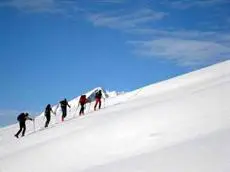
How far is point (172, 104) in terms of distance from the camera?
1739 centimetres

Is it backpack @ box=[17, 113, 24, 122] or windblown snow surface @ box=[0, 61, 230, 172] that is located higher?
backpack @ box=[17, 113, 24, 122]

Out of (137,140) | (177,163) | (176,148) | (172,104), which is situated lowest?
(177,163)

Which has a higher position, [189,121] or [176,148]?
[189,121]

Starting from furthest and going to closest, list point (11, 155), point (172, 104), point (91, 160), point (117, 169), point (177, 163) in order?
point (11, 155) → point (172, 104) → point (91, 160) → point (117, 169) → point (177, 163)

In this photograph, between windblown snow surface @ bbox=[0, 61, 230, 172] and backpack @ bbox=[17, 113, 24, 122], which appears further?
backpack @ bbox=[17, 113, 24, 122]

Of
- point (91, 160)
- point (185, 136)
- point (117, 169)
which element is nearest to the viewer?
point (117, 169)

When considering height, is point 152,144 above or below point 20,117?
below

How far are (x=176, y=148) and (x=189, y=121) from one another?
105 inches

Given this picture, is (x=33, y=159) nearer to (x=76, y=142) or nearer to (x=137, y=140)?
(x=76, y=142)

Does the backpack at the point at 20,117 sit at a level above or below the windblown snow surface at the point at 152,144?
above

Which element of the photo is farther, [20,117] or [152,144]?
[20,117]

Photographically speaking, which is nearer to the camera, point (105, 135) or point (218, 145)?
point (218, 145)

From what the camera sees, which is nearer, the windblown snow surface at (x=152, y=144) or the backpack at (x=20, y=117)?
A: the windblown snow surface at (x=152, y=144)

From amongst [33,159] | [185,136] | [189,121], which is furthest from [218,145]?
[33,159]
